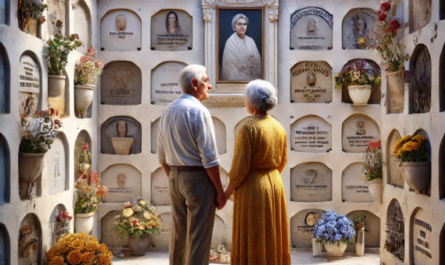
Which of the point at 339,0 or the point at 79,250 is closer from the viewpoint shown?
the point at 79,250

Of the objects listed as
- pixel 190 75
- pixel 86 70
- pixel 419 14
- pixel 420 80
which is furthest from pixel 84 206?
pixel 419 14

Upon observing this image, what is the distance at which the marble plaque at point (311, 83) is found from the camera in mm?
7340

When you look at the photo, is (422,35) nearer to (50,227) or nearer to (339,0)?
(339,0)

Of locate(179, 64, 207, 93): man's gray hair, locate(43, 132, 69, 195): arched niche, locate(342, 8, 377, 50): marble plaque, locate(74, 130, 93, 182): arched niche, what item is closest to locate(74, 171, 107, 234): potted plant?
locate(74, 130, 93, 182): arched niche

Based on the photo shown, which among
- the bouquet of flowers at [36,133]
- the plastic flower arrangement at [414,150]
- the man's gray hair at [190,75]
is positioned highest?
the man's gray hair at [190,75]

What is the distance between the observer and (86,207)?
6.19 m

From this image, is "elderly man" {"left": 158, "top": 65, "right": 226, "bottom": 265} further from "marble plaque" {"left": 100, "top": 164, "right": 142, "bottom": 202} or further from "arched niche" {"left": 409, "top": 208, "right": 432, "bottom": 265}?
"marble plaque" {"left": 100, "top": 164, "right": 142, "bottom": 202}

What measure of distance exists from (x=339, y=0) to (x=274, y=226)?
165 inches

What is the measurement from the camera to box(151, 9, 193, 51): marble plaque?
734cm

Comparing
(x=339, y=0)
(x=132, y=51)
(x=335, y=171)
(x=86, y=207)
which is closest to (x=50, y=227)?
(x=86, y=207)

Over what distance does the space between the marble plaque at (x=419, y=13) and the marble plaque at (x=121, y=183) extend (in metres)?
4.12

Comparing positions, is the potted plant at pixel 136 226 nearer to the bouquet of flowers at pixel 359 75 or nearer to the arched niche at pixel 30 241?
the arched niche at pixel 30 241

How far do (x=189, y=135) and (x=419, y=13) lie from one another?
2.56 metres

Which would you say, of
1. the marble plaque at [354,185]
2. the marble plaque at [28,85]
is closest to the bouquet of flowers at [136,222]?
the marble plaque at [28,85]
